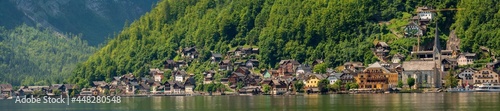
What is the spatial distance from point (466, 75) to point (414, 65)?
255 inches

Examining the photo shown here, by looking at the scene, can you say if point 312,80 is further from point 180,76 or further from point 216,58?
point 216,58

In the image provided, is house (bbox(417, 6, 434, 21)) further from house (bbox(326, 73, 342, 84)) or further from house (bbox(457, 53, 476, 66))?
house (bbox(326, 73, 342, 84))

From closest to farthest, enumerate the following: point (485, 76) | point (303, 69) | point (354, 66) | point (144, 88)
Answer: point (485, 76) → point (354, 66) → point (303, 69) → point (144, 88)

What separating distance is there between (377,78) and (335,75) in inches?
240

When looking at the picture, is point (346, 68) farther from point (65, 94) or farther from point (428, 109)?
point (428, 109)

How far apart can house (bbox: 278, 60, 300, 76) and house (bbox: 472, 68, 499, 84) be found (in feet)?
97.4

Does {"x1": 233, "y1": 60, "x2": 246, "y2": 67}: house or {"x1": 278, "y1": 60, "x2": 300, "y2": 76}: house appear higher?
{"x1": 233, "y1": 60, "x2": 246, "y2": 67}: house

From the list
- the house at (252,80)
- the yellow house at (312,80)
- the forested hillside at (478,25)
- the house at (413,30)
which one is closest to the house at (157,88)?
the house at (252,80)

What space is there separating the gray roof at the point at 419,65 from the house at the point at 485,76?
566 centimetres

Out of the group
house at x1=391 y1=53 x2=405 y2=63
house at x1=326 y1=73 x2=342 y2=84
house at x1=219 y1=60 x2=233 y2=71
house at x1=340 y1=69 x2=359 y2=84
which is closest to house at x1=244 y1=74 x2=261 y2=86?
house at x1=219 y1=60 x2=233 y2=71

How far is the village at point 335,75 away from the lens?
161m

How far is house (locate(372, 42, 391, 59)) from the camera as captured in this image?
567 feet

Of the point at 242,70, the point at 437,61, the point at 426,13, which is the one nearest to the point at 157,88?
the point at 242,70

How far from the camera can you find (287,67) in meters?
183
